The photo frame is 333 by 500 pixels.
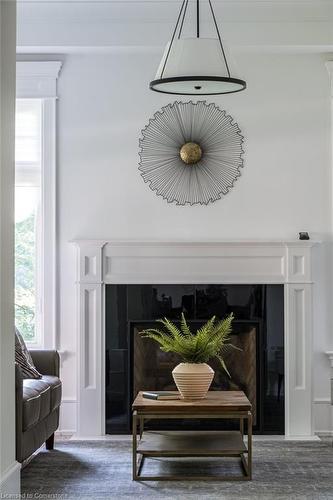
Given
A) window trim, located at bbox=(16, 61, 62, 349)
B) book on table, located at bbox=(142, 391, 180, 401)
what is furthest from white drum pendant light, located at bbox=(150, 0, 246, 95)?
window trim, located at bbox=(16, 61, 62, 349)

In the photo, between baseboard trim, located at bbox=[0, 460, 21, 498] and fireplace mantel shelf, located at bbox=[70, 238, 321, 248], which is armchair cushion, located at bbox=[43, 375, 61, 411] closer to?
fireplace mantel shelf, located at bbox=[70, 238, 321, 248]

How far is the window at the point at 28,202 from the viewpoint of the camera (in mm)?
6457

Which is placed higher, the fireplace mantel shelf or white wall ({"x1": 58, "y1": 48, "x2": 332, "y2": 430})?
white wall ({"x1": 58, "y1": 48, "x2": 332, "y2": 430})

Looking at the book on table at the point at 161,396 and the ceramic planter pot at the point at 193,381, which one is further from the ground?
the ceramic planter pot at the point at 193,381

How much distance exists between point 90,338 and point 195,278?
885 millimetres

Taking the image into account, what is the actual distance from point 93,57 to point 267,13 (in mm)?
1338

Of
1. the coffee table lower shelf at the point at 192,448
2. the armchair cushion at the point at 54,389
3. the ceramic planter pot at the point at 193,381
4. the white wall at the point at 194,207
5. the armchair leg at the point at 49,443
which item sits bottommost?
the armchair leg at the point at 49,443

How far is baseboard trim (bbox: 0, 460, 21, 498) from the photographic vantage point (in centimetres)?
378

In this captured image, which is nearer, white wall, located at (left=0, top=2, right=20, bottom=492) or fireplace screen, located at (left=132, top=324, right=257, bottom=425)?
white wall, located at (left=0, top=2, right=20, bottom=492)

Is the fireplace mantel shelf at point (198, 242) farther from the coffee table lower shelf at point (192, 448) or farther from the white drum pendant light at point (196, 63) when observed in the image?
the white drum pendant light at point (196, 63)

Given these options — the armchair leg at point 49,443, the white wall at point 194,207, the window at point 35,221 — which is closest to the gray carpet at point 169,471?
the armchair leg at point 49,443

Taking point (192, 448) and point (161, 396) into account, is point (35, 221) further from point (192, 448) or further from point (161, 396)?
point (192, 448)

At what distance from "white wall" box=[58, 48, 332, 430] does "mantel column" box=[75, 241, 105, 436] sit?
0.20 metres

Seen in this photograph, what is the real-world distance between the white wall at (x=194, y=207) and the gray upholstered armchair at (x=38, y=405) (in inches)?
28.4
